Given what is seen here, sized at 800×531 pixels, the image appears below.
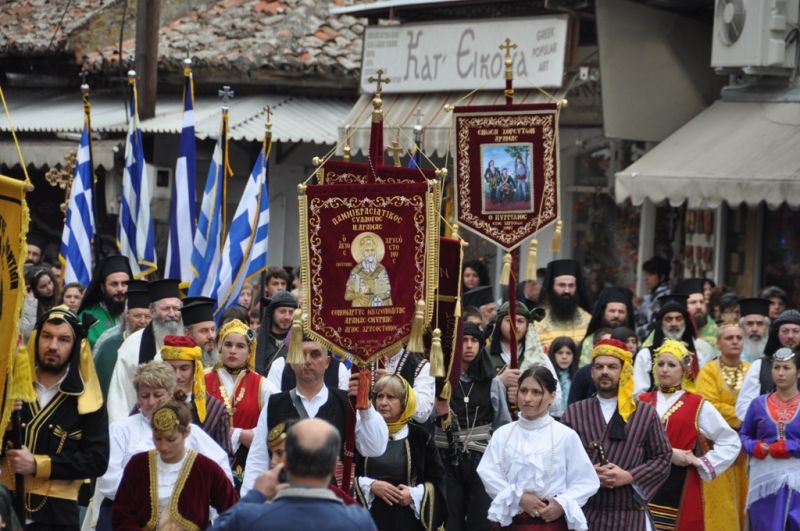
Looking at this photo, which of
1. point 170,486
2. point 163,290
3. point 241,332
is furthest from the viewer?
point 163,290

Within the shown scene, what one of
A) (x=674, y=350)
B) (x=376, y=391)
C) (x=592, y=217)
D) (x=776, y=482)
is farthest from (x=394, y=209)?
(x=592, y=217)

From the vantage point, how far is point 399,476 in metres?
9.30

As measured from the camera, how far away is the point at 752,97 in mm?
16969

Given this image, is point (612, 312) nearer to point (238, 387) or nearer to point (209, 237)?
point (209, 237)

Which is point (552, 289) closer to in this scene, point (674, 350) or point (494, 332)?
point (494, 332)

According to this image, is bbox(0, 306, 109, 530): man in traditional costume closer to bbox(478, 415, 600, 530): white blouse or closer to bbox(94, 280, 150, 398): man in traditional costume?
bbox(94, 280, 150, 398): man in traditional costume

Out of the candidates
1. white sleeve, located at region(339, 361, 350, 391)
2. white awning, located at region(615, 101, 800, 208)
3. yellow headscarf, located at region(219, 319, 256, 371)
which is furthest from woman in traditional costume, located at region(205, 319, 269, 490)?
white awning, located at region(615, 101, 800, 208)

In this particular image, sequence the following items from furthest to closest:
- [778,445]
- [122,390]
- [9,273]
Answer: [778,445] < [122,390] < [9,273]

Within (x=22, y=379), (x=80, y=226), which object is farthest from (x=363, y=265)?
(x=80, y=226)

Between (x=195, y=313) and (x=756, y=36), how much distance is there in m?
7.91

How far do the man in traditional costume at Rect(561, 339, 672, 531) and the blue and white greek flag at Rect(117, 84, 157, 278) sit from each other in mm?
5835

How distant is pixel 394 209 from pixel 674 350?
2.90m

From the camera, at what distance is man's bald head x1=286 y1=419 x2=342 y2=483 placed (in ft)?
18.0

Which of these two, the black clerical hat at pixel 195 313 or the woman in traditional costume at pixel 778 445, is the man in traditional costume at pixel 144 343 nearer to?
the black clerical hat at pixel 195 313
